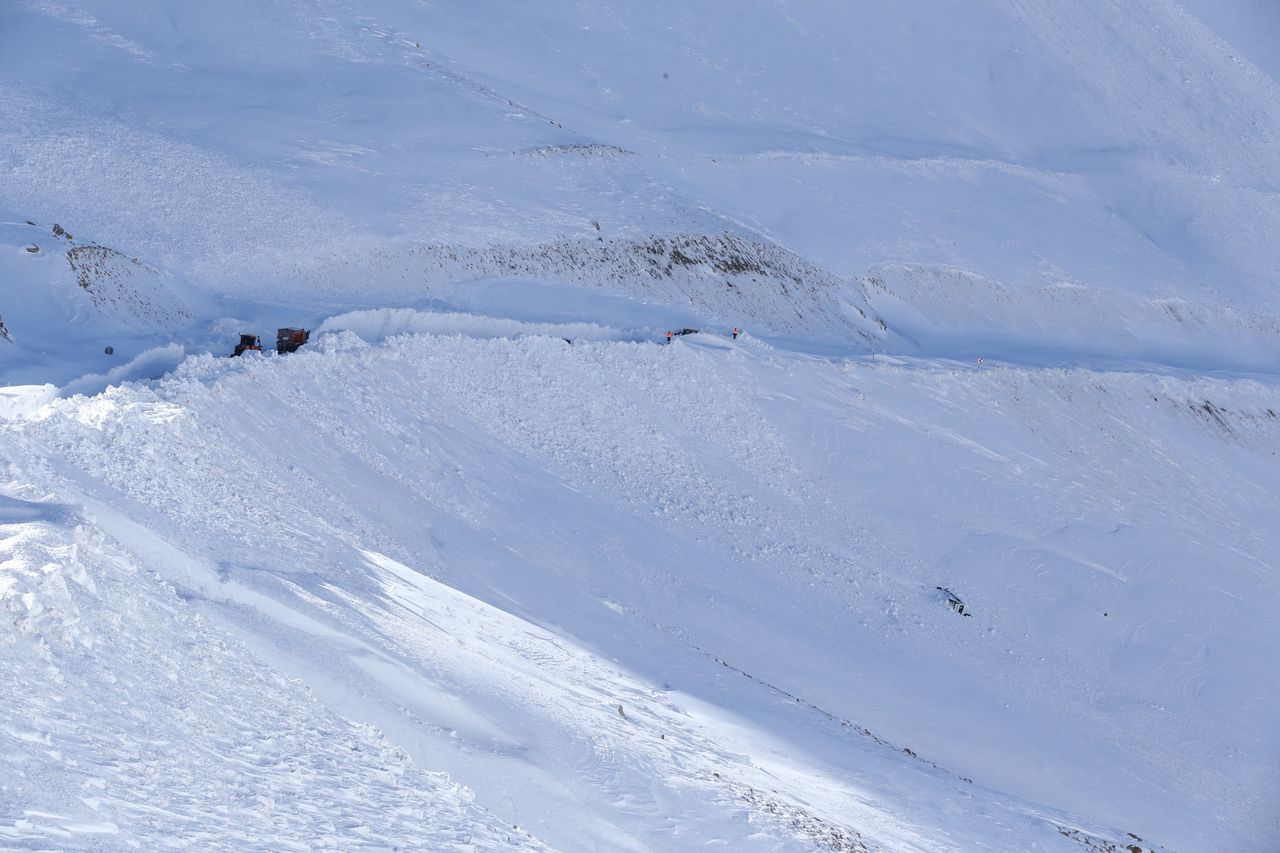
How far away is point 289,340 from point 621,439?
25.2 feet

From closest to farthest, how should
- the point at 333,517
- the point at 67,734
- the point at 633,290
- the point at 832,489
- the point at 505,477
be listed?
1. the point at 67,734
2. the point at 333,517
3. the point at 505,477
4. the point at 832,489
5. the point at 633,290

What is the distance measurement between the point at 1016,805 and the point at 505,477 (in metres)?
11.6

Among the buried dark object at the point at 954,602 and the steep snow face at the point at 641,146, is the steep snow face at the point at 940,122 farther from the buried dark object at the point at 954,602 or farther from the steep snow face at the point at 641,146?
the buried dark object at the point at 954,602

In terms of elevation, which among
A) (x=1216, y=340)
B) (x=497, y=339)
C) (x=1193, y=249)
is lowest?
(x=497, y=339)

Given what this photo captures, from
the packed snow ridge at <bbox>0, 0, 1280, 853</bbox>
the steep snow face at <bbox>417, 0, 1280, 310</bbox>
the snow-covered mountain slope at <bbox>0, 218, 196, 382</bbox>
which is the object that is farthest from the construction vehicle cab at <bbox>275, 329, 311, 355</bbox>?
the steep snow face at <bbox>417, 0, 1280, 310</bbox>

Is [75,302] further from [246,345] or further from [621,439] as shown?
[621,439]

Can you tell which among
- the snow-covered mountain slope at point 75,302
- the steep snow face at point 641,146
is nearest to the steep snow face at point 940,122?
the steep snow face at point 641,146

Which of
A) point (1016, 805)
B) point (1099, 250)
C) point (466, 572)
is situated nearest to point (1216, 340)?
point (1099, 250)

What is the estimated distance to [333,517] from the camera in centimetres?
2162

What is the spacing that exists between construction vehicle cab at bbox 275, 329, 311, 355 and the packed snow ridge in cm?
26

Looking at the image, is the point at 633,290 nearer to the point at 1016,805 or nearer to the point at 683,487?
the point at 683,487

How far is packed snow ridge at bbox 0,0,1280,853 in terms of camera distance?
1501 cm

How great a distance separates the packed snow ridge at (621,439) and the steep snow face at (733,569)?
0.37ft

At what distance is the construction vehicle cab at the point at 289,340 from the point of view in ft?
89.3
